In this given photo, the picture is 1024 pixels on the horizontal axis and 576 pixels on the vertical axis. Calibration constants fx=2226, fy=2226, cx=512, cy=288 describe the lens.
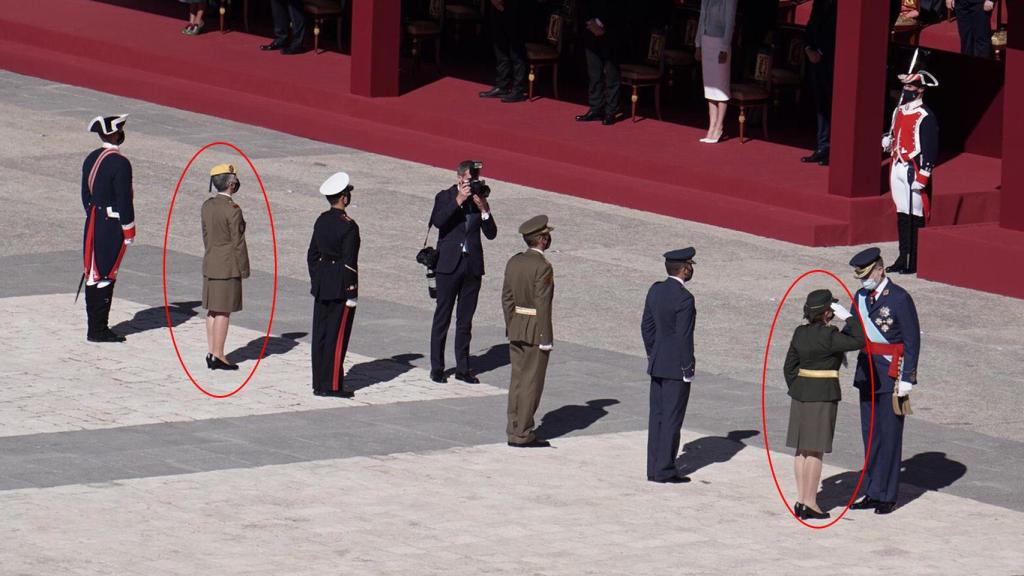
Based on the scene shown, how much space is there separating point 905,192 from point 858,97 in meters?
1.68

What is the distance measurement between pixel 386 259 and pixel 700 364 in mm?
4553

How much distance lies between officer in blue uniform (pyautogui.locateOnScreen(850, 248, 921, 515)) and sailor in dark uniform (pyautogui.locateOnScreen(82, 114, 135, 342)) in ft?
21.5

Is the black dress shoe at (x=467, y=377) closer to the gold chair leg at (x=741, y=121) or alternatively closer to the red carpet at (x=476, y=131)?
the red carpet at (x=476, y=131)

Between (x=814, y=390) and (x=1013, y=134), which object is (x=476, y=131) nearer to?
(x=1013, y=134)

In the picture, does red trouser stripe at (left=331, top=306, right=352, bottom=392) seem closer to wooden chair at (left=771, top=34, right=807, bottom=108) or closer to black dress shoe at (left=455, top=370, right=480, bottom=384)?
black dress shoe at (left=455, top=370, right=480, bottom=384)

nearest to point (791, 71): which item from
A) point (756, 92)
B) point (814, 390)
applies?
point (756, 92)

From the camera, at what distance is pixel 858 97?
76.5 feet

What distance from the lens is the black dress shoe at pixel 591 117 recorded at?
27.2 metres

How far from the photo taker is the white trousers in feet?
72.2

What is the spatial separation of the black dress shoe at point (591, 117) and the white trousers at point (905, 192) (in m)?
5.85

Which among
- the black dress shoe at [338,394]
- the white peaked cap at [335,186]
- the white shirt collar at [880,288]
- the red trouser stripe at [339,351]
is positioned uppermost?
the white peaked cap at [335,186]

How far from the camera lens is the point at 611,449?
15.8 meters

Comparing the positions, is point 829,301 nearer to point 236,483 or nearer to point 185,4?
point 236,483

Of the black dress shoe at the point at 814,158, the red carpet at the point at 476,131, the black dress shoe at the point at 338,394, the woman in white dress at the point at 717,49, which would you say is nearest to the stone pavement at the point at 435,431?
the black dress shoe at the point at 338,394
